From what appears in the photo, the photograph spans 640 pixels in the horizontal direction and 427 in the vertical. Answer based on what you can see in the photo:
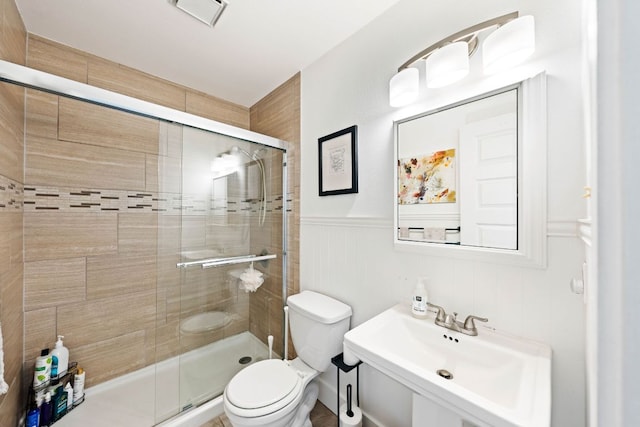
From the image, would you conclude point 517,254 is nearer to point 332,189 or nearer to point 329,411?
point 332,189

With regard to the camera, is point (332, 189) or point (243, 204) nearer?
point (332, 189)

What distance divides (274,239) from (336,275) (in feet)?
2.06

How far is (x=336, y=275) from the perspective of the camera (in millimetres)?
1560

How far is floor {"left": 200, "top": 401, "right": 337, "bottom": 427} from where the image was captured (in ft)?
Result: 4.91

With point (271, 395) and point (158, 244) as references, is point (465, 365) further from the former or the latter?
point (158, 244)

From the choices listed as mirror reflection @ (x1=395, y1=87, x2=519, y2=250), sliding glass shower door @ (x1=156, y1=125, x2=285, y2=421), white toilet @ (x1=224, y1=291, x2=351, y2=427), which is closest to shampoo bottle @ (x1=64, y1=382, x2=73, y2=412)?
sliding glass shower door @ (x1=156, y1=125, x2=285, y2=421)

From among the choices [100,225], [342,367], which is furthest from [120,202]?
[342,367]

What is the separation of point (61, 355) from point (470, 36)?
9.06 ft

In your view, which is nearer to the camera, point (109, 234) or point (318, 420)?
point (318, 420)

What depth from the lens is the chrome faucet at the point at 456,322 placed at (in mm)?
963

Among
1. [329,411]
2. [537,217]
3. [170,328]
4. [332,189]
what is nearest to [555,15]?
[537,217]

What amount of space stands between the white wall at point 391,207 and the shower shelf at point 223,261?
1.08 ft

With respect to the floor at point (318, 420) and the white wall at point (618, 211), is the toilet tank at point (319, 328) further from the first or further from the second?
the white wall at point (618, 211)

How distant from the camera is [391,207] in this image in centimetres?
129
